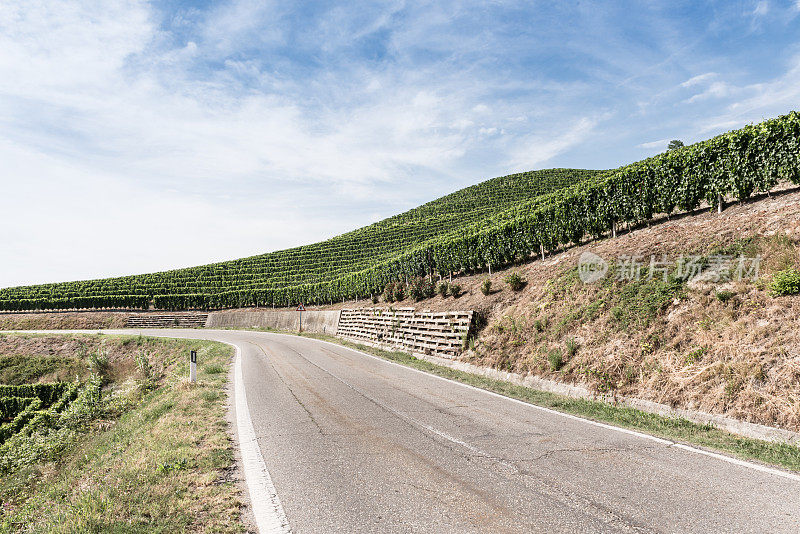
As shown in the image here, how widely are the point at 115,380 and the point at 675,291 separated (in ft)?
95.2

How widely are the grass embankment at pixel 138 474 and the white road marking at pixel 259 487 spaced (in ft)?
0.65

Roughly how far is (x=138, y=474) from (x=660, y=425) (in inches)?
319

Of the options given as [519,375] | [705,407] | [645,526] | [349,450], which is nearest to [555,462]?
[645,526]

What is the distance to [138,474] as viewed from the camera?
17.5 feet

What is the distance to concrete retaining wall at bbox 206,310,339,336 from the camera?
32406mm

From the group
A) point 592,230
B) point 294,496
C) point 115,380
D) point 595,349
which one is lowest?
point 115,380

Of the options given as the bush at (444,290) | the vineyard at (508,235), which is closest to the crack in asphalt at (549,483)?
the vineyard at (508,235)

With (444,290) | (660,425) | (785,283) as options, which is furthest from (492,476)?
(444,290)

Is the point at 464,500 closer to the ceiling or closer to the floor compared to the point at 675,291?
closer to the floor

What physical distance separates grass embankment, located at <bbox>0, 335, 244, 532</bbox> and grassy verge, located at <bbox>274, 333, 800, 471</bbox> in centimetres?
644

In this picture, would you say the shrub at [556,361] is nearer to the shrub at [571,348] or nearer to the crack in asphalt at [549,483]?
the shrub at [571,348]

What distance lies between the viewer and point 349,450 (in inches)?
239

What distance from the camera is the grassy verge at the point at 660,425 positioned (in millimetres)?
5758

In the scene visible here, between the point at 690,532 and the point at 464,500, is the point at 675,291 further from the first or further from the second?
the point at 464,500
